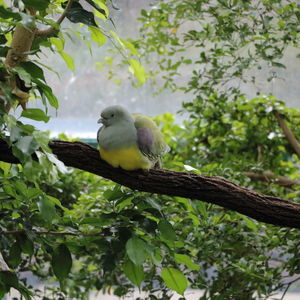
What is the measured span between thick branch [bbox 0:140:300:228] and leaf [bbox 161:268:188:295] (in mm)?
150

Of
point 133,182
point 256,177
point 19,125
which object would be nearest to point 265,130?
point 256,177

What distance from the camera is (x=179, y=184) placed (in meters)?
0.92

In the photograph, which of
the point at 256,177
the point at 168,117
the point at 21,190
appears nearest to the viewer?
the point at 21,190

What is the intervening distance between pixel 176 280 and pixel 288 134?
84cm

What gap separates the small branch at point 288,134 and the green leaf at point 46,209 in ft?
3.40

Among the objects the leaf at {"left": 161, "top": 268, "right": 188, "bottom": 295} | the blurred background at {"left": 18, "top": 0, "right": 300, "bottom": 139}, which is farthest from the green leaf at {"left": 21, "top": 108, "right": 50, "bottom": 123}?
the blurred background at {"left": 18, "top": 0, "right": 300, "bottom": 139}

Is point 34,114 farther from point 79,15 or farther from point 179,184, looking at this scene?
point 179,184

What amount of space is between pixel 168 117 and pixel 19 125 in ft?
4.26

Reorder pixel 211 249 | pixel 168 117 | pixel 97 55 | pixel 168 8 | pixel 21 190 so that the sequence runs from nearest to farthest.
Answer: pixel 21 190
pixel 211 249
pixel 168 8
pixel 168 117
pixel 97 55

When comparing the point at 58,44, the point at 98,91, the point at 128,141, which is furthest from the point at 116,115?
the point at 98,91

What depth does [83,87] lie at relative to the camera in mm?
2207

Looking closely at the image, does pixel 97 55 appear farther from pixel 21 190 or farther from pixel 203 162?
pixel 21 190

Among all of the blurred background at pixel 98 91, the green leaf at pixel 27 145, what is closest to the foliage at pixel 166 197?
the green leaf at pixel 27 145

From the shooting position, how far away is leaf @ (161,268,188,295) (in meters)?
0.99
